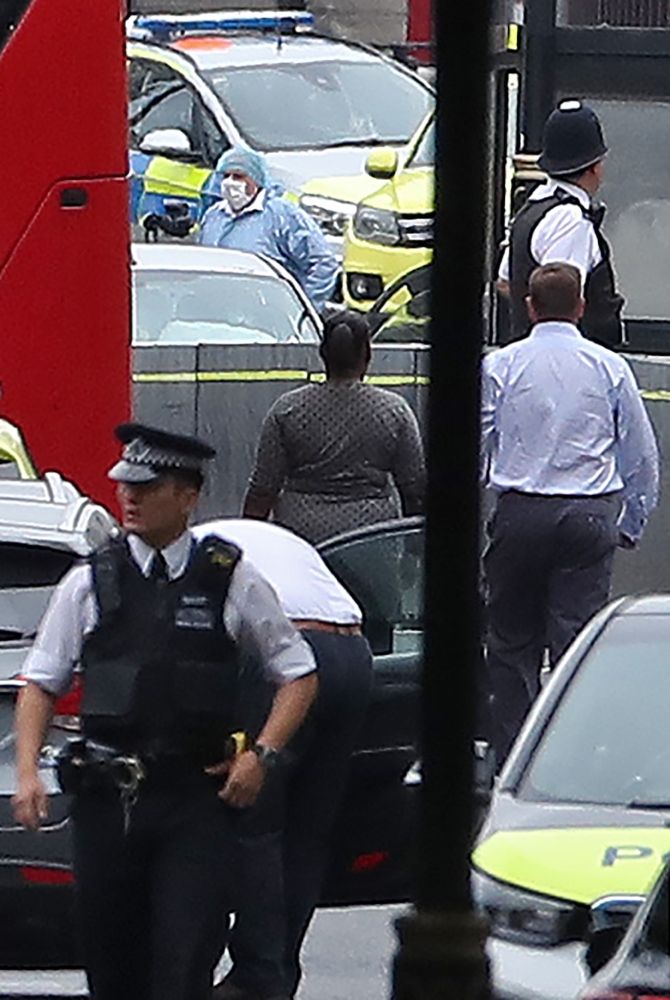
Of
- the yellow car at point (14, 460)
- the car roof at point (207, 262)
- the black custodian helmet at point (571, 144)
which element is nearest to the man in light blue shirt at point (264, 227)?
the car roof at point (207, 262)

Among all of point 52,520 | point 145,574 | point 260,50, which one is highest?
point 260,50

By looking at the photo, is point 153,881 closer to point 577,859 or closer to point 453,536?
point 577,859

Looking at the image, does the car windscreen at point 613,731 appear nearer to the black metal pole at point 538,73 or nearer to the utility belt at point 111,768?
the utility belt at point 111,768

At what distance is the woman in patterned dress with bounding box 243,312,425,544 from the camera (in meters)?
10.2

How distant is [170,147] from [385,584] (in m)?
11.8

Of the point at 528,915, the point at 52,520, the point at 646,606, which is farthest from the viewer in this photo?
the point at 52,520

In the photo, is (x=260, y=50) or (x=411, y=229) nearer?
(x=411, y=229)

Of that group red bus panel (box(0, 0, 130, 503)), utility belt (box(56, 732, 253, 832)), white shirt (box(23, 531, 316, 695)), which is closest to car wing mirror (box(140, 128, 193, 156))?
red bus panel (box(0, 0, 130, 503))

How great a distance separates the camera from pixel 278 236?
56.6 ft

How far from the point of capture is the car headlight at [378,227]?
1884 cm

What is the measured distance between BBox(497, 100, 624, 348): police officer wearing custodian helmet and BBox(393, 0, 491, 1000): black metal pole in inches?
269

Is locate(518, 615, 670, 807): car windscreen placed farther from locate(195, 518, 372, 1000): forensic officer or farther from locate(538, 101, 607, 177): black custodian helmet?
locate(538, 101, 607, 177): black custodian helmet

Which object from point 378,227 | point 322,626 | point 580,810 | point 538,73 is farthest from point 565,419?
point 378,227

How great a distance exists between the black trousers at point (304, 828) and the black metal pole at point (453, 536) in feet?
10.6
